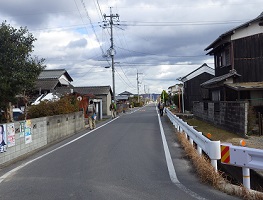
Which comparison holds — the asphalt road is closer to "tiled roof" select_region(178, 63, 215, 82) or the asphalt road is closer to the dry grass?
the dry grass

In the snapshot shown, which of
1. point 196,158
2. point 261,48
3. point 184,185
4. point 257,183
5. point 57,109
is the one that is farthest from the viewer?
point 261,48

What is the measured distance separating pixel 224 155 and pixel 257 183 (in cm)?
137

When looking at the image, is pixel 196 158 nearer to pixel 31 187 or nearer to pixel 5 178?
pixel 31 187

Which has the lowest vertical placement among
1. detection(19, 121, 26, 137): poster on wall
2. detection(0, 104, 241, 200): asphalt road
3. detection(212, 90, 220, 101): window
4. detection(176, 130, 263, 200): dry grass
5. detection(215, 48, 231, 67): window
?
detection(0, 104, 241, 200): asphalt road

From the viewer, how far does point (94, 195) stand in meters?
5.77

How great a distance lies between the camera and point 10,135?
391 inches

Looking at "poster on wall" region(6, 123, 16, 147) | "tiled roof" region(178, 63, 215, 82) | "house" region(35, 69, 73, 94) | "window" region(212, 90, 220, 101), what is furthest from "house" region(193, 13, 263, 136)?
"house" region(35, 69, 73, 94)

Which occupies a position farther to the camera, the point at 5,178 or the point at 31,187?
→ the point at 5,178

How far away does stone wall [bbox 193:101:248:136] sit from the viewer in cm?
1422

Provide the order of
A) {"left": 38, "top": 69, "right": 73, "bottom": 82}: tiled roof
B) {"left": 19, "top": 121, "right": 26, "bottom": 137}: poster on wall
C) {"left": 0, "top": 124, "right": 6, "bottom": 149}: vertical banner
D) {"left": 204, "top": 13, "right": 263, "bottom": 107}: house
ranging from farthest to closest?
{"left": 38, "top": 69, "right": 73, "bottom": 82}: tiled roof
{"left": 204, "top": 13, "right": 263, "bottom": 107}: house
{"left": 19, "top": 121, "right": 26, "bottom": 137}: poster on wall
{"left": 0, "top": 124, "right": 6, "bottom": 149}: vertical banner

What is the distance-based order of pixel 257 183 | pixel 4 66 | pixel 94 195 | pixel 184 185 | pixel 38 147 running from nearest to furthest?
pixel 94 195 → pixel 184 185 → pixel 257 183 → pixel 4 66 → pixel 38 147

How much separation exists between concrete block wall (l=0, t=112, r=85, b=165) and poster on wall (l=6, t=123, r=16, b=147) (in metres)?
0.13

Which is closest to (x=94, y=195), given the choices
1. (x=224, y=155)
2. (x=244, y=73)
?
(x=224, y=155)

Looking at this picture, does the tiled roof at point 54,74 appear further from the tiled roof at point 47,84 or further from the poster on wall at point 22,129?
the poster on wall at point 22,129
